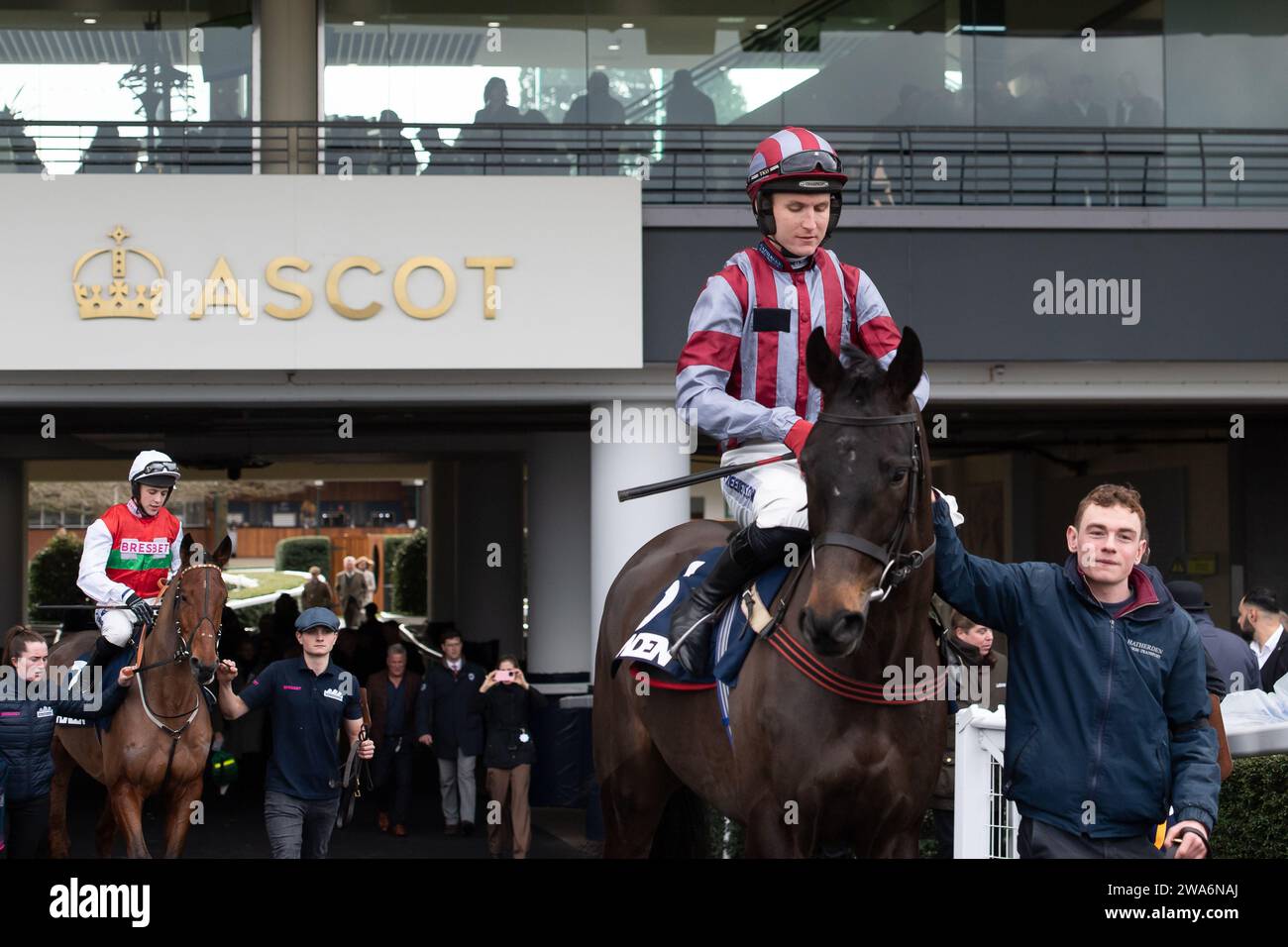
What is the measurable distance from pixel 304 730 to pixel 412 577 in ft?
85.4

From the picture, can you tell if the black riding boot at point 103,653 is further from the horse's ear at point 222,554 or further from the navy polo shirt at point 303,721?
the navy polo shirt at point 303,721

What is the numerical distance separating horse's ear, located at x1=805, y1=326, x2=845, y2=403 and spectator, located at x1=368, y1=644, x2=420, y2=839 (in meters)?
9.43

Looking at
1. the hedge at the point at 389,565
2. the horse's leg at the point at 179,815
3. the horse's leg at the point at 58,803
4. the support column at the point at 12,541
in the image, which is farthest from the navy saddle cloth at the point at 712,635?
the hedge at the point at 389,565

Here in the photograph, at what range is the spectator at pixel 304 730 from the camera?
718 centimetres

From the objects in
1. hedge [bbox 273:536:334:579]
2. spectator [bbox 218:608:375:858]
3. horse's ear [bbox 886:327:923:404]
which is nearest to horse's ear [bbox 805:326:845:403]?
horse's ear [bbox 886:327:923:404]

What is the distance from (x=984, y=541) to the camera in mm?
Answer: 18688

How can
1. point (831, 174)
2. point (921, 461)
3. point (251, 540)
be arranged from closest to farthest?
point (921, 461), point (831, 174), point (251, 540)

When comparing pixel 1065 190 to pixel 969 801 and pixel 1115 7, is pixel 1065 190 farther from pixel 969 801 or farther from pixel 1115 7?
pixel 969 801

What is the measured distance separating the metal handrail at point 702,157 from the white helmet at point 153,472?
4.65 metres

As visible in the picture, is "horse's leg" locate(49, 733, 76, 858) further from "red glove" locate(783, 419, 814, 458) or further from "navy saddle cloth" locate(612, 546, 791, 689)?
"red glove" locate(783, 419, 814, 458)

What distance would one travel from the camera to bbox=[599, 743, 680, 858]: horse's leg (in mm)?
4824

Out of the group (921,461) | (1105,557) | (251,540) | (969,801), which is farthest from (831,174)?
(251,540)

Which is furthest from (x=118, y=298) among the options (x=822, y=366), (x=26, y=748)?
(x=822, y=366)
